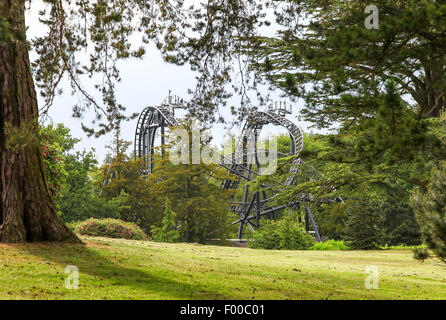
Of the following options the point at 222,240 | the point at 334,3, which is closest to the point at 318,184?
the point at 334,3

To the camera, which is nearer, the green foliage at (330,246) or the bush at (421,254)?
the bush at (421,254)

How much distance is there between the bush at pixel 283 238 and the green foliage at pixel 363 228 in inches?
90.5

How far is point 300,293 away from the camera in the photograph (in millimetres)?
6906

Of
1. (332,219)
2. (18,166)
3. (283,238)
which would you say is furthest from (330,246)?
(18,166)

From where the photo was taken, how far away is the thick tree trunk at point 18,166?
27.8 ft

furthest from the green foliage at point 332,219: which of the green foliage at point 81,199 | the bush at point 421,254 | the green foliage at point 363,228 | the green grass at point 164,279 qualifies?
the bush at point 421,254

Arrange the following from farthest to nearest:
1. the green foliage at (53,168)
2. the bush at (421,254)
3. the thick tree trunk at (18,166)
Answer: the green foliage at (53,168), the thick tree trunk at (18,166), the bush at (421,254)

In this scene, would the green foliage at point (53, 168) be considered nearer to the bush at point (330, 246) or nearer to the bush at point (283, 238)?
the bush at point (283, 238)

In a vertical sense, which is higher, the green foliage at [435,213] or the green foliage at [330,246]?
the green foliage at [435,213]

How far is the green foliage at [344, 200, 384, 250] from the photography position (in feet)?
68.4

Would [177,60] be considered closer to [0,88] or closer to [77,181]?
[0,88]

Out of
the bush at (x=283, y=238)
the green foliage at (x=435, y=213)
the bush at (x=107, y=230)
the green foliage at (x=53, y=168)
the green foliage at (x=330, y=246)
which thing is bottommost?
the green foliage at (x=330, y=246)

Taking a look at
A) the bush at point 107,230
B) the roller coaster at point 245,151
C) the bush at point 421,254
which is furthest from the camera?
the roller coaster at point 245,151
